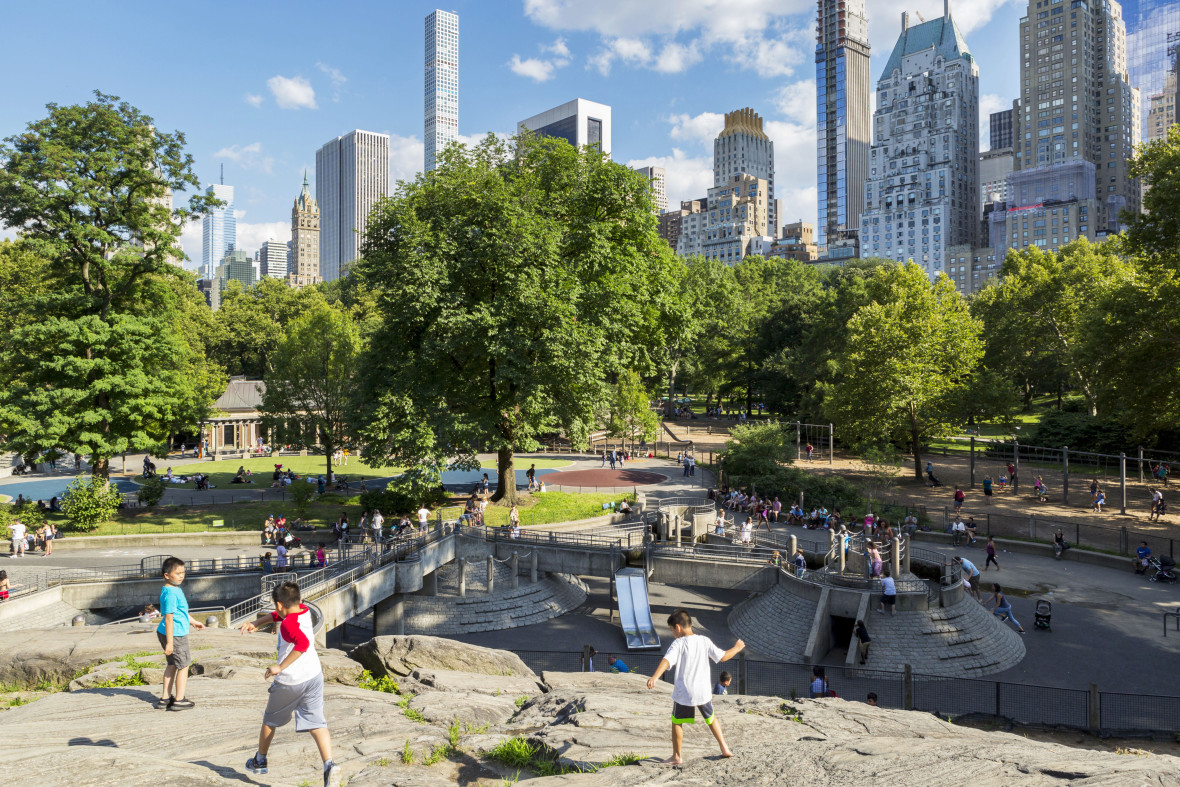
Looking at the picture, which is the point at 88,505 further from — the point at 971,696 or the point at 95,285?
the point at 971,696

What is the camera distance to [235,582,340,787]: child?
7.40m

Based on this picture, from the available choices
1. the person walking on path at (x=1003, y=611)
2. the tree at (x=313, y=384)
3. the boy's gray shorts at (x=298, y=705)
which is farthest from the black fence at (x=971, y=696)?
the tree at (x=313, y=384)

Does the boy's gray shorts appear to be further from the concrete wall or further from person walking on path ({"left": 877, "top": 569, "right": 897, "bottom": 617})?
the concrete wall

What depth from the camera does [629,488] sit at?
44.9 meters

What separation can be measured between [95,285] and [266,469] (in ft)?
71.1

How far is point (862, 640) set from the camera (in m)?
22.8

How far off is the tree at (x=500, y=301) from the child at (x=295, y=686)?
23.9 m

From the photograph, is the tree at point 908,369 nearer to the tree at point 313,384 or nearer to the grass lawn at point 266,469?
the grass lawn at point 266,469

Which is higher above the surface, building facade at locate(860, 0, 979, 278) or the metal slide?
building facade at locate(860, 0, 979, 278)

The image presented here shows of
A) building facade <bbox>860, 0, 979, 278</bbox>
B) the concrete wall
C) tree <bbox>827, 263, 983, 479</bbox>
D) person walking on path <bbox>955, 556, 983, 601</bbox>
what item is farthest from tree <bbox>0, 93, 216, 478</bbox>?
building facade <bbox>860, 0, 979, 278</bbox>

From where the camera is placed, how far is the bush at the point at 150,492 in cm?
3891

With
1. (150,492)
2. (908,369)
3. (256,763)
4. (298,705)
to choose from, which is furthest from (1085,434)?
(150,492)

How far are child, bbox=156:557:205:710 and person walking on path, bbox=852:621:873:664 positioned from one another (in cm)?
1940

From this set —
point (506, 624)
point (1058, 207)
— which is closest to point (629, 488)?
point (506, 624)
